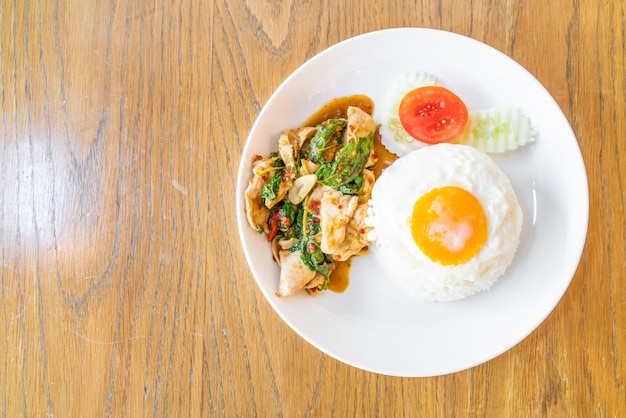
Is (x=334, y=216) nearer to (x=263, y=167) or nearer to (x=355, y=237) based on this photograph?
(x=355, y=237)

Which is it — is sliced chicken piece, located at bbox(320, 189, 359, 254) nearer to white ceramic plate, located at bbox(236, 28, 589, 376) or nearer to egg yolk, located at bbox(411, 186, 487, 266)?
white ceramic plate, located at bbox(236, 28, 589, 376)

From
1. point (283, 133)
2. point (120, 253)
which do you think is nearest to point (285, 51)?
point (283, 133)

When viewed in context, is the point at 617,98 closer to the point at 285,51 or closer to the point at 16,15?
the point at 285,51

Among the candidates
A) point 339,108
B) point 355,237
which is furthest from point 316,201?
point 339,108

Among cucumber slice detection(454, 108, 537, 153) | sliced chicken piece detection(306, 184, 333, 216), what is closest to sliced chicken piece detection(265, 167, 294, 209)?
sliced chicken piece detection(306, 184, 333, 216)

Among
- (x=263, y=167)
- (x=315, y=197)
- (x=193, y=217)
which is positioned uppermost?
(x=263, y=167)

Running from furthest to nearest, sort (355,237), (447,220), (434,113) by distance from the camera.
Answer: (355,237) → (434,113) → (447,220)

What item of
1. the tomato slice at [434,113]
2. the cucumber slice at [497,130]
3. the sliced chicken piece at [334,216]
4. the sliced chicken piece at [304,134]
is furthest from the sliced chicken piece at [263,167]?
the cucumber slice at [497,130]
